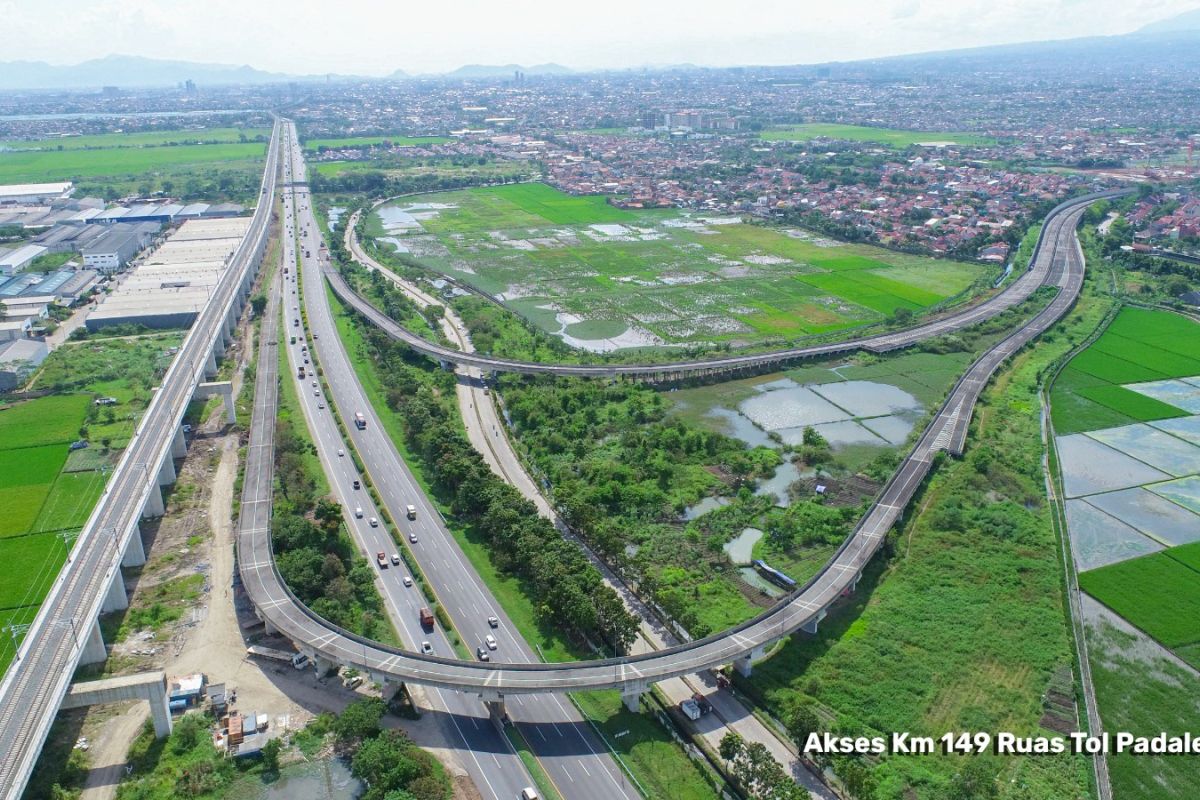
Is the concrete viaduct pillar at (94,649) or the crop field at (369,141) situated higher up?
the crop field at (369,141)

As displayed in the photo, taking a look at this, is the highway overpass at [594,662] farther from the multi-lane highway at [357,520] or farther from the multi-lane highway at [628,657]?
the multi-lane highway at [357,520]

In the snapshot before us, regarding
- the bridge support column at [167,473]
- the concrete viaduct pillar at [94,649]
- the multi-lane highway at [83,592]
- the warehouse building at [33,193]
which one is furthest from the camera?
the warehouse building at [33,193]

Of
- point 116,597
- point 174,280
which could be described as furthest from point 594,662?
point 174,280

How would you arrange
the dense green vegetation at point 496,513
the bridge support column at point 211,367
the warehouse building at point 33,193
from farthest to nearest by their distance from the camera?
1. the warehouse building at point 33,193
2. the bridge support column at point 211,367
3. the dense green vegetation at point 496,513

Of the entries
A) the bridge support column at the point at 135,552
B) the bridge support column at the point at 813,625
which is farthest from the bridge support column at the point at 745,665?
the bridge support column at the point at 135,552

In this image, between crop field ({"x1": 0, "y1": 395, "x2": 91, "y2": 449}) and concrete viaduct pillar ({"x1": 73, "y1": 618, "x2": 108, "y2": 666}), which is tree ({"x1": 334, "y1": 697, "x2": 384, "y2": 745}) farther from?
crop field ({"x1": 0, "y1": 395, "x2": 91, "y2": 449})

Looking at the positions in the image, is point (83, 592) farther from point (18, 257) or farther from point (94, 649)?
point (18, 257)
